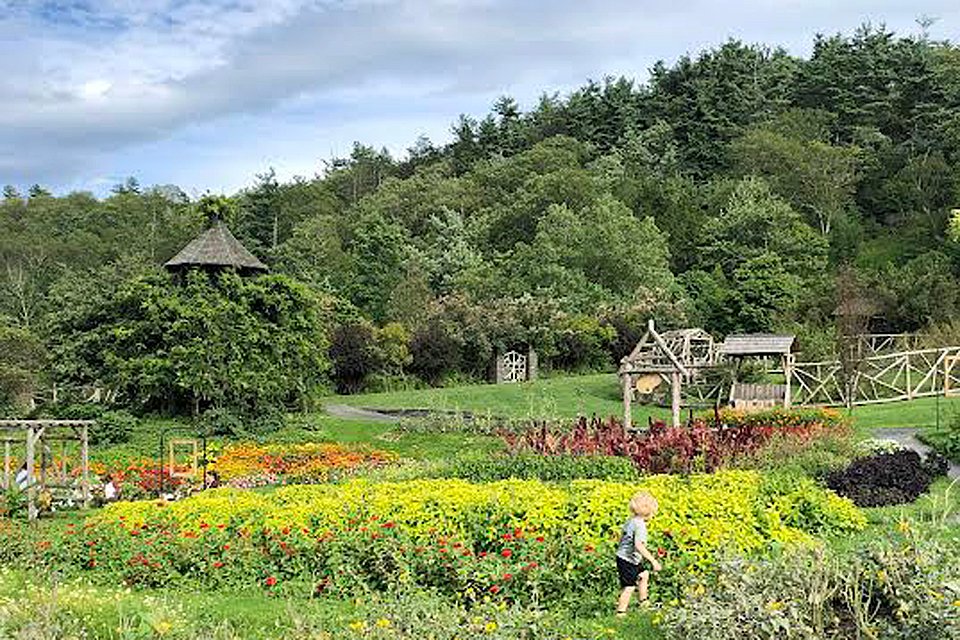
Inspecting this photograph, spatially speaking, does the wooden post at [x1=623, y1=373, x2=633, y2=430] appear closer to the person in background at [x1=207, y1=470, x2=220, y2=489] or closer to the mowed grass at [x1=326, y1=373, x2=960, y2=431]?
the mowed grass at [x1=326, y1=373, x2=960, y2=431]

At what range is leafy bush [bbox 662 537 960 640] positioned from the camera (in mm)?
5633

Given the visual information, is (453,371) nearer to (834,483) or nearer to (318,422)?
(318,422)

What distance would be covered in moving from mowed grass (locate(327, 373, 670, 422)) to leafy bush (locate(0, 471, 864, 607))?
14102 mm

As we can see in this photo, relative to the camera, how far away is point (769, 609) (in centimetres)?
574

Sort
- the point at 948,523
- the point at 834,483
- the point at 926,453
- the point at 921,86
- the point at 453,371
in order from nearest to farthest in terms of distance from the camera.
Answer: the point at 948,523, the point at 834,483, the point at 926,453, the point at 453,371, the point at 921,86

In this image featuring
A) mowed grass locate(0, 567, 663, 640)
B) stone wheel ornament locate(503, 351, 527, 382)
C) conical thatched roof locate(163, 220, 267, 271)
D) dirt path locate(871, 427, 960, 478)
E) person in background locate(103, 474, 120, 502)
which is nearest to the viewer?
mowed grass locate(0, 567, 663, 640)

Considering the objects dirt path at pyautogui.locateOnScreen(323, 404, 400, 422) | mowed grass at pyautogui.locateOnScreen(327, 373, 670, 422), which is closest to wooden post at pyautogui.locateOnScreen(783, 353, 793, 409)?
mowed grass at pyautogui.locateOnScreen(327, 373, 670, 422)

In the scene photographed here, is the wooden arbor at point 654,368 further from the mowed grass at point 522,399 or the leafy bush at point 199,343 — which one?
the leafy bush at point 199,343

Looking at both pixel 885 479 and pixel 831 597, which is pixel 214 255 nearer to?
pixel 885 479

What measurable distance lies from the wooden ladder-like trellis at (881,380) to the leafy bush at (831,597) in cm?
1810

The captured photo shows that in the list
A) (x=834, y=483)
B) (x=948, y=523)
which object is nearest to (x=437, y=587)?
(x=948, y=523)

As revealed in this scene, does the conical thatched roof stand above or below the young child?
above

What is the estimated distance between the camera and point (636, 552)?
747 cm

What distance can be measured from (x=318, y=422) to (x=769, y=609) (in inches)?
794
